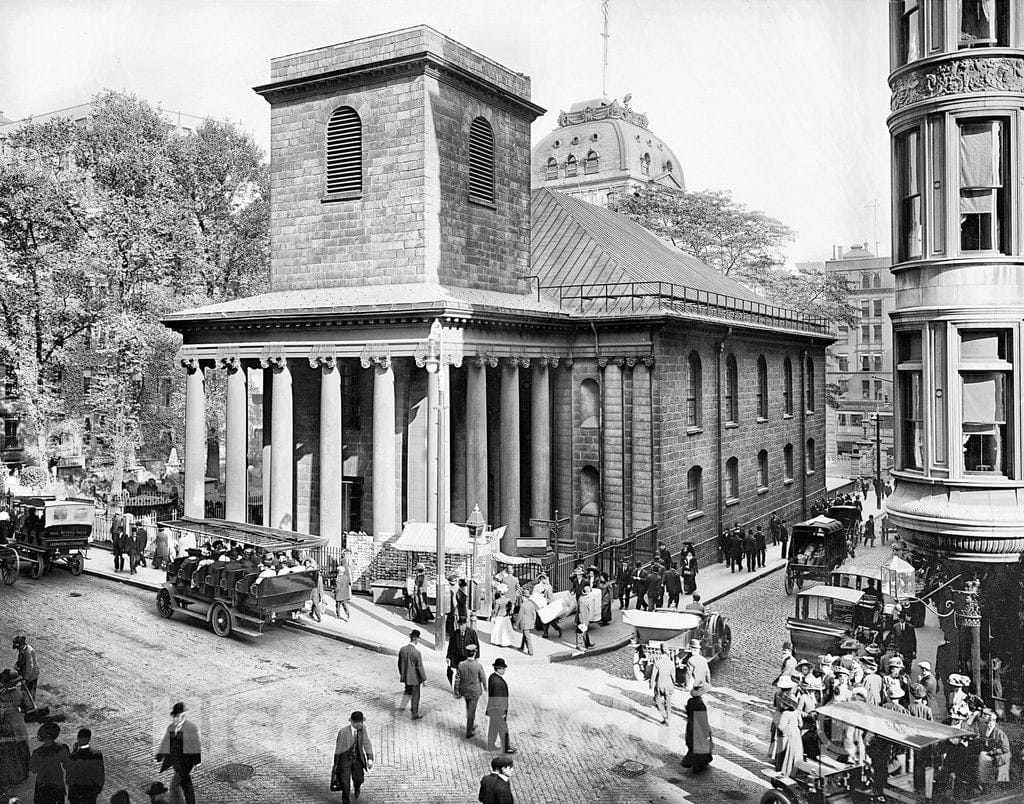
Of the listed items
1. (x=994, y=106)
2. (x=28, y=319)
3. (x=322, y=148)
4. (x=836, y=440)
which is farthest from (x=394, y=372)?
(x=836, y=440)

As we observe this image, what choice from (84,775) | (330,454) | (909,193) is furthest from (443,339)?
(84,775)

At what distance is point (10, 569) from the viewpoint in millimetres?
18391

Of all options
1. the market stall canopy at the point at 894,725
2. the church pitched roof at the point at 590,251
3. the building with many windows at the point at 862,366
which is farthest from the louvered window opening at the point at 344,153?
the market stall canopy at the point at 894,725

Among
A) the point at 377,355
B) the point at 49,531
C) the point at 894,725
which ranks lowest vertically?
the point at 894,725

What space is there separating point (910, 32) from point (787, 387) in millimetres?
26471

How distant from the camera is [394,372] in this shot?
25.3 metres

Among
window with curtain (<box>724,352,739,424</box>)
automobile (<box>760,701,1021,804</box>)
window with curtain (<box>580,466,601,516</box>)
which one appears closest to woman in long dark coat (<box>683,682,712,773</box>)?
automobile (<box>760,701,1021,804</box>)

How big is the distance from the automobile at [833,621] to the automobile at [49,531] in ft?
53.5

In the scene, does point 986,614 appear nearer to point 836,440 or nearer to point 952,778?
point 952,778

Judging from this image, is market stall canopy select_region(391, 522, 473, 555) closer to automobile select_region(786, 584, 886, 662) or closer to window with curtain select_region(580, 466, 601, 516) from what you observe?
window with curtain select_region(580, 466, 601, 516)

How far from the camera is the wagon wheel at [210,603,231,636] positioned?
17.9m

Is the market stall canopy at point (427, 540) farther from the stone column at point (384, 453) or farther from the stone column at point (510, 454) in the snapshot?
the stone column at point (510, 454)

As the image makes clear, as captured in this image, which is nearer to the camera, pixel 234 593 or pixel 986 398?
pixel 986 398

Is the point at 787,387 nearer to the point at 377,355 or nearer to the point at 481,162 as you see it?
the point at 481,162
